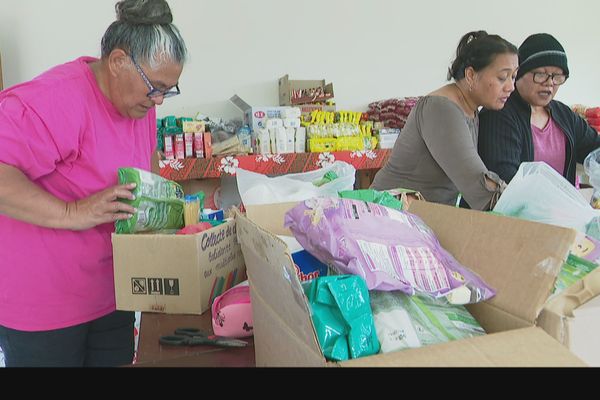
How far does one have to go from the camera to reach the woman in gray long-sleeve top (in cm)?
161

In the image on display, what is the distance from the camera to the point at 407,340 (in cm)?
65

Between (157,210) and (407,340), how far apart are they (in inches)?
31.2

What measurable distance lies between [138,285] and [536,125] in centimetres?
165

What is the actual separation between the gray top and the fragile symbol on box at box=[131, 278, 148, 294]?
41.4 inches

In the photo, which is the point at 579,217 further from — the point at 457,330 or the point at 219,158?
the point at 219,158

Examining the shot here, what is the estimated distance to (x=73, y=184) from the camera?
1253 millimetres

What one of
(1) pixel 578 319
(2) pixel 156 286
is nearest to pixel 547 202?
(1) pixel 578 319

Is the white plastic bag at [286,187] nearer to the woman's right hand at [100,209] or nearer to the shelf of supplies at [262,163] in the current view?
the woman's right hand at [100,209]

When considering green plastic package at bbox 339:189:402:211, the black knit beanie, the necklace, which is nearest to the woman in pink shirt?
green plastic package at bbox 339:189:402:211

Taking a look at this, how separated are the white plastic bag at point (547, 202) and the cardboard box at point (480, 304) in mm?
259

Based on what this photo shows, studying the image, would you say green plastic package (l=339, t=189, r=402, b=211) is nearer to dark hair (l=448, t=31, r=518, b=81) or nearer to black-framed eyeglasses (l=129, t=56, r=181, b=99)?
black-framed eyeglasses (l=129, t=56, r=181, b=99)

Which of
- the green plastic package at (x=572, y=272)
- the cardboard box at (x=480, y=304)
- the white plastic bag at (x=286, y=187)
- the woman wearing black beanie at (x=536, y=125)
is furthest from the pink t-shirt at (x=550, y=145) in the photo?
the green plastic package at (x=572, y=272)

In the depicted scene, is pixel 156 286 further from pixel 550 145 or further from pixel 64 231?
pixel 550 145

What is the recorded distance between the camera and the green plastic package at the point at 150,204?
118 cm
